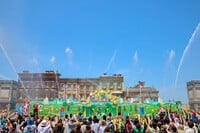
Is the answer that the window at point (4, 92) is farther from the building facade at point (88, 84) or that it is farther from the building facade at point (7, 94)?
the building facade at point (88, 84)

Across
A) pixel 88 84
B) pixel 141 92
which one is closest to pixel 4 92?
pixel 88 84

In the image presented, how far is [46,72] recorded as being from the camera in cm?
7944

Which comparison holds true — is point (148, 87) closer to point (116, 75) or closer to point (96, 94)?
point (116, 75)

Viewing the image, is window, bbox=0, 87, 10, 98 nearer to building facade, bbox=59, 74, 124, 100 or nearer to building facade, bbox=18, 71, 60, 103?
building facade, bbox=18, 71, 60, 103

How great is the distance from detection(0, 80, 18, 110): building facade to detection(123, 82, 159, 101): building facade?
37.6m

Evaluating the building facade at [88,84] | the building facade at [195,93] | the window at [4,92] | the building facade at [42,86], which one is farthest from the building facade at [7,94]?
the building facade at [195,93]

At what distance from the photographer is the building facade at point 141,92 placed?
256 feet

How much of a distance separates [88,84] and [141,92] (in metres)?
18.7

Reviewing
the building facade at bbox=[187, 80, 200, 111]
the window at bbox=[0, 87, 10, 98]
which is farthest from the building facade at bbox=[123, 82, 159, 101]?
the window at bbox=[0, 87, 10, 98]

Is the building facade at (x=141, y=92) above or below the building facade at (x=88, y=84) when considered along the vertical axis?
below

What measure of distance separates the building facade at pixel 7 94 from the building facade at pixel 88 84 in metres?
15.6

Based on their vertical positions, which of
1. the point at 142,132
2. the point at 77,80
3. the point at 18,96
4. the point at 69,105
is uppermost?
the point at 77,80

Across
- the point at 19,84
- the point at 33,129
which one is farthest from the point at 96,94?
the point at 19,84

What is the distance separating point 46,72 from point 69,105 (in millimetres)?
52081
